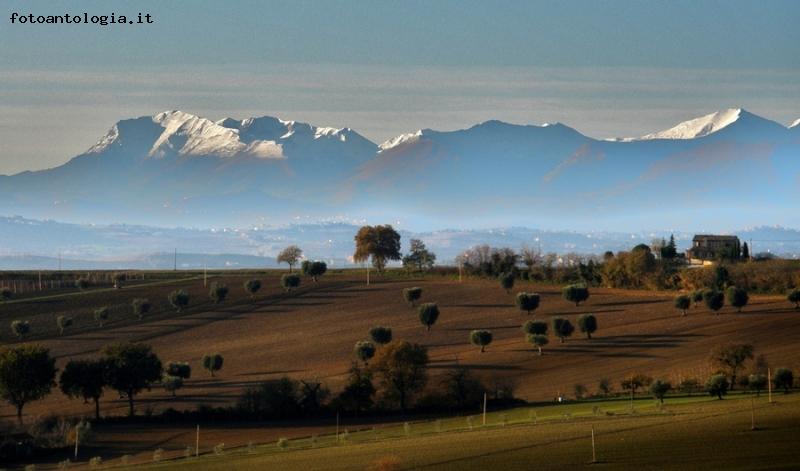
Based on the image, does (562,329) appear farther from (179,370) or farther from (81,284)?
(81,284)

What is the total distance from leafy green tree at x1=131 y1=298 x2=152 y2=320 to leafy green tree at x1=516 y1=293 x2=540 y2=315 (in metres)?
35.5

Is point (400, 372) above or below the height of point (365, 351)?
below

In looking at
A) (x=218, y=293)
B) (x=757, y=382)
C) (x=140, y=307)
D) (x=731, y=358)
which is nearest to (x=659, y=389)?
(x=757, y=382)

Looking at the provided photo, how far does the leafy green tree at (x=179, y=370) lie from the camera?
9844 centimetres

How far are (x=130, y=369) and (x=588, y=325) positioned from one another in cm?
3506

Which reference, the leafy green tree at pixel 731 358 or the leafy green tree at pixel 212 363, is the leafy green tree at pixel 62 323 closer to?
the leafy green tree at pixel 212 363

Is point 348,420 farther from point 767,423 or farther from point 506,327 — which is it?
point 506,327

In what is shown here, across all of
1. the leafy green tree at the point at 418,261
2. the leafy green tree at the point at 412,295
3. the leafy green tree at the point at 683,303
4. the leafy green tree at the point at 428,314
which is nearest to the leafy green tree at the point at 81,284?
the leafy green tree at the point at 418,261

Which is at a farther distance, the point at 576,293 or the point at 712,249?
the point at 712,249

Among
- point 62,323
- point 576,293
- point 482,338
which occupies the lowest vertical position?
point 482,338

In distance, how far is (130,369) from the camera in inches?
3514

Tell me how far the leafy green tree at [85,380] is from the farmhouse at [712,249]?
258 ft

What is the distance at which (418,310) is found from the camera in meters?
121

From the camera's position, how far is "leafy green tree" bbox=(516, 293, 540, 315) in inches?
4751
